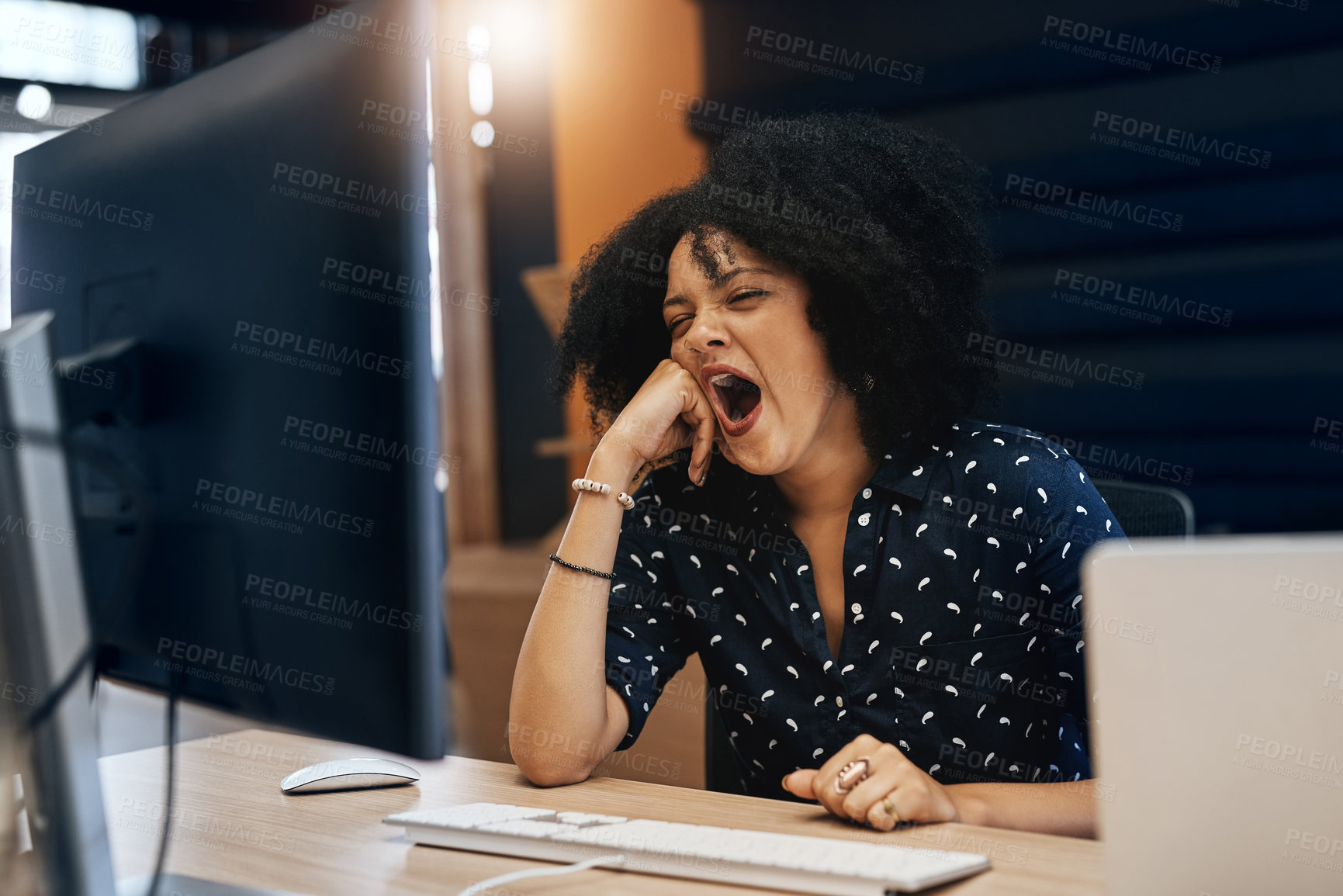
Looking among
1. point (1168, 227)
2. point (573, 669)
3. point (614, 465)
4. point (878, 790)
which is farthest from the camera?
point (1168, 227)

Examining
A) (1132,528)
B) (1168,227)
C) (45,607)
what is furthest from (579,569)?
(1168,227)

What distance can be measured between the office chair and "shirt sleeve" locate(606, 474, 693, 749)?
95 millimetres

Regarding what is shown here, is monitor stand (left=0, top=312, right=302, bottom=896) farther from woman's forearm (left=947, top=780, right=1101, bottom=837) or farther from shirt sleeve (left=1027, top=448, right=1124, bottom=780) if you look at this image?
shirt sleeve (left=1027, top=448, right=1124, bottom=780)

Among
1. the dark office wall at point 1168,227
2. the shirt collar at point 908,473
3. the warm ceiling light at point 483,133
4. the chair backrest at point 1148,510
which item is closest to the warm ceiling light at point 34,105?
the shirt collar at point 908,473

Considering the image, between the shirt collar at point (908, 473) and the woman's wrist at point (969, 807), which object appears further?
the shirt collar at point (908, 473)

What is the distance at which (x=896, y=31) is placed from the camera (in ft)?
7.66

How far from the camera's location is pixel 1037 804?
3.03ft

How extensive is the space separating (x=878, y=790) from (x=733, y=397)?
0.62m

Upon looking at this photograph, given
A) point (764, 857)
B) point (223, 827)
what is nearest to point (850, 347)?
point (764, 857)

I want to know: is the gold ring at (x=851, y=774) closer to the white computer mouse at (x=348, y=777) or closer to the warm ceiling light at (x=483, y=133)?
the white computer mouse at (x=348, y=777)

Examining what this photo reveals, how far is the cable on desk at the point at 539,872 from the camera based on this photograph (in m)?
0.65

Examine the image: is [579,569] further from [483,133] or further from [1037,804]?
[483,133]

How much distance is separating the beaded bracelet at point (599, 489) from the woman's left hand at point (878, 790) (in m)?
0.40

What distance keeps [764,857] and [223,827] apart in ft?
1.60
